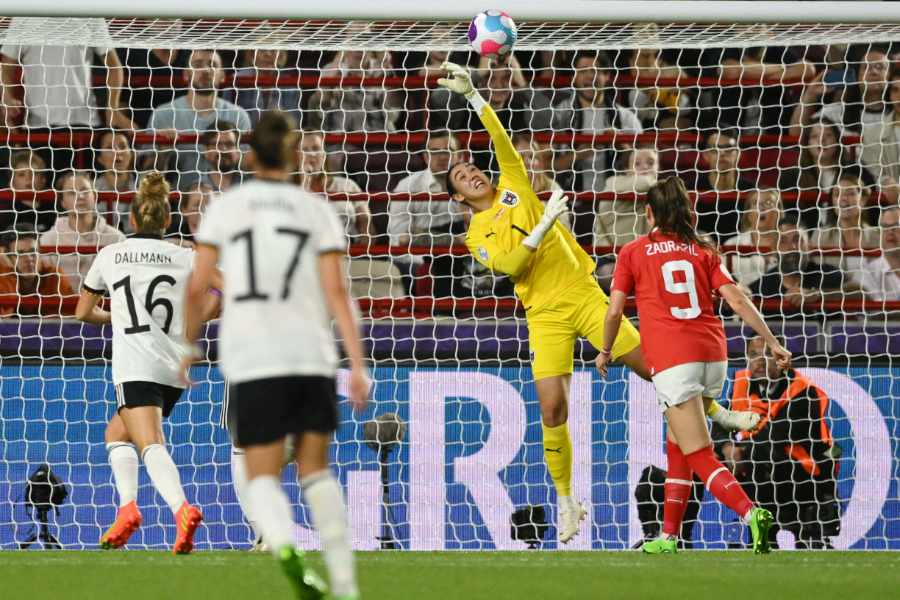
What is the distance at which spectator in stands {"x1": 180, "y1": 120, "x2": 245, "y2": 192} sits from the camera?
392 inches

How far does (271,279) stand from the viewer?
4.23 meters

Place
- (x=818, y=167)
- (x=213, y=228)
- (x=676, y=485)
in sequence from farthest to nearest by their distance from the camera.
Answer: (x=818, y=167), (x=676, y=485), (x=213, y=228)

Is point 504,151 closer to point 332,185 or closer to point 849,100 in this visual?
point 332,185

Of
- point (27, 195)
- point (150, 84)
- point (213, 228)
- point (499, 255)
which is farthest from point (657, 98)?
point (213, 228)

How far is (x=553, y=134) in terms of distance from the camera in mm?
10414

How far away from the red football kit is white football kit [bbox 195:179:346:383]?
2.89 meters

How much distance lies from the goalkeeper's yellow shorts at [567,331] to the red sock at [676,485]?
29.3 inches

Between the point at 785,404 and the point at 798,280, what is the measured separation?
121 cm

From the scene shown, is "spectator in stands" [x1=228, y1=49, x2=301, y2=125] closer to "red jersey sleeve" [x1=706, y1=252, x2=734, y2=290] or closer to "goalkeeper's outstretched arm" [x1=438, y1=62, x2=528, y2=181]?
"goalkeeper's outstretched arm" [x1=438, y1=62, x2=528, y2=181]

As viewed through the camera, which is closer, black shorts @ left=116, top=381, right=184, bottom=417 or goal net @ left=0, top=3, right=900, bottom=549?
black shorts @ left=116, top=381, right=184, bottom=417

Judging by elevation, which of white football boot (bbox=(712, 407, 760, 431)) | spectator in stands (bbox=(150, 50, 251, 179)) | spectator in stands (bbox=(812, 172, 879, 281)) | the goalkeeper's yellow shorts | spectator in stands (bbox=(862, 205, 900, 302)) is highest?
spectator in stands (bbox=(150, 50, 251, 179))

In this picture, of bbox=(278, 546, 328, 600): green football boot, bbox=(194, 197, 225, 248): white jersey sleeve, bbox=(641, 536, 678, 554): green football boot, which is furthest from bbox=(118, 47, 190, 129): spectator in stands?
bbox=(278, 546, 328, 600): green football boot

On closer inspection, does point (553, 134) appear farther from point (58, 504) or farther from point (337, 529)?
point (337, 529)

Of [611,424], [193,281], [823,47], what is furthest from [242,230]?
[823,47]
